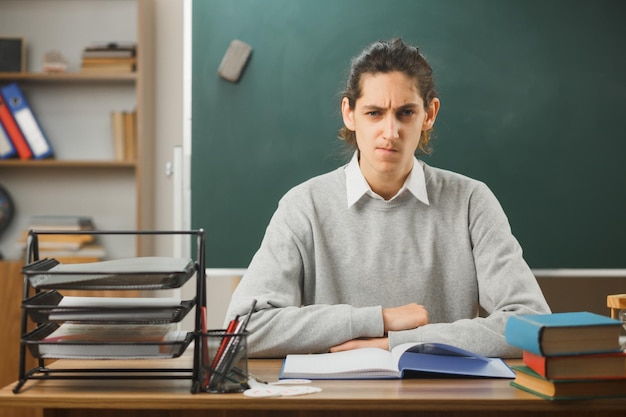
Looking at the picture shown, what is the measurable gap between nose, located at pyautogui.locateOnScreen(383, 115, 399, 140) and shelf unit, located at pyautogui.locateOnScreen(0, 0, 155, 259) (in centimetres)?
208

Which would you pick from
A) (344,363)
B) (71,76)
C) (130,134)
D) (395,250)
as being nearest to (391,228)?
(395,250)

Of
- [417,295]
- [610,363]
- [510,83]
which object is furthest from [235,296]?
[510,83]

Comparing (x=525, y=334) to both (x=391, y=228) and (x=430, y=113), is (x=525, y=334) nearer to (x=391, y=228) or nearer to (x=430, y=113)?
(x=391, y=228)

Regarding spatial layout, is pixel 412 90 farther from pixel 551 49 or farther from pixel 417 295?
pixel 551 49

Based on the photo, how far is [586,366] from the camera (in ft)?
4.01

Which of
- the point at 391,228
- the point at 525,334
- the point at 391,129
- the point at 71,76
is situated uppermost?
the point at 71,76

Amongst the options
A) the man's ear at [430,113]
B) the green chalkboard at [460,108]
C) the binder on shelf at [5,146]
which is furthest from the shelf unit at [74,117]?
the man's ear at [430,113]

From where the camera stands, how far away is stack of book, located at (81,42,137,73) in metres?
3.56

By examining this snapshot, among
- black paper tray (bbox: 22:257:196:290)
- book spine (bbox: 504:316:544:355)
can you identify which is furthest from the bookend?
book spine (bbox: 504:316:544:355)

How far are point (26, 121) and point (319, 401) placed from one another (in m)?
2.89

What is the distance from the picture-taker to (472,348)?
163cm

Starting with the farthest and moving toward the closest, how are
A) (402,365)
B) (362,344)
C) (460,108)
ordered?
(460,108) < (362,344) < (402,365)

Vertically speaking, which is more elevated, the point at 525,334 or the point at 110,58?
the point at 110,58

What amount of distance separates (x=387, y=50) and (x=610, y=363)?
1.15m
